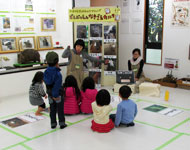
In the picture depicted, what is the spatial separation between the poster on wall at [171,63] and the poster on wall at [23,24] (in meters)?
4.05

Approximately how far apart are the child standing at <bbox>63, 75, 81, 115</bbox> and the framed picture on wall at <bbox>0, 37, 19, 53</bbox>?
10.9 feet

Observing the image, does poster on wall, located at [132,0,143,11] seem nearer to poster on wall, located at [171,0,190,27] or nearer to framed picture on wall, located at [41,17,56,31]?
poster on wall, located at [171,0,190,27]

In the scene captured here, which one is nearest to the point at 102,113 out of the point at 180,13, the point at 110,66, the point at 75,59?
the point at 75,59

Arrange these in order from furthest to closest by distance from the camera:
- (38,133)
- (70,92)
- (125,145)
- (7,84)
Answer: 1. (7,84)
2. (70,92)
3. (38,133)
4. (125,145)

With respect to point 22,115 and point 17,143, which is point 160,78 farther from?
point 17,143

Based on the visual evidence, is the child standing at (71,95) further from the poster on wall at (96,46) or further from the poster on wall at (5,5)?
the poster on wall at (5,5)

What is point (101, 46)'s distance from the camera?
6.44m

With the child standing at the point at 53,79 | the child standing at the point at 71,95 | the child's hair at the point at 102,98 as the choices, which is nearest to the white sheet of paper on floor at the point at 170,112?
the child's hair at the point at 102,98

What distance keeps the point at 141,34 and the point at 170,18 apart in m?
1.01

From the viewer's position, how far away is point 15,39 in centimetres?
709

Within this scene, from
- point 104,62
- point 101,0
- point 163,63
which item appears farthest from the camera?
point 101,0

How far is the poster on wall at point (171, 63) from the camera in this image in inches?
264

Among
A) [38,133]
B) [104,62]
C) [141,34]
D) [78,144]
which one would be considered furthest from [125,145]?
Answer: [141,34]

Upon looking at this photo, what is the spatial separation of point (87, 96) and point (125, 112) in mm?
833
